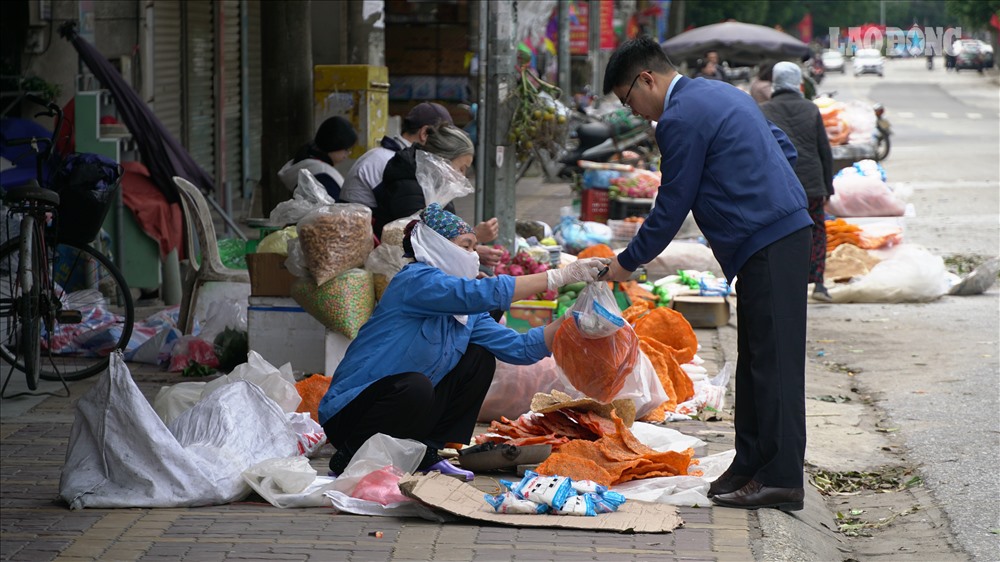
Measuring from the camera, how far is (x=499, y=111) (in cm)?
881

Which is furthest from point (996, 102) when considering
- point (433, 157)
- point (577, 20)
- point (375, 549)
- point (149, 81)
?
point (375, 549)

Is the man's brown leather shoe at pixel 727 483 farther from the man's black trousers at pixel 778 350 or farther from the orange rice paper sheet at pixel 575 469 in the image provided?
the orange rice paper sheet at pixel 575 469

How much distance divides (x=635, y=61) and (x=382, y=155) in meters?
2.80

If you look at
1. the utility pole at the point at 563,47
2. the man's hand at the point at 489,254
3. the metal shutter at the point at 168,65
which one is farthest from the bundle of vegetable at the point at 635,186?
the utility pole at the point at 563,47

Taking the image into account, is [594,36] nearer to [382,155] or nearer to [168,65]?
[168,65]

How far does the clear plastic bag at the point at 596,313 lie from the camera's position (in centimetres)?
500

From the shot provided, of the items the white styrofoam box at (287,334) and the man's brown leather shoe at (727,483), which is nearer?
the man's brown leather shoe at (727,483)

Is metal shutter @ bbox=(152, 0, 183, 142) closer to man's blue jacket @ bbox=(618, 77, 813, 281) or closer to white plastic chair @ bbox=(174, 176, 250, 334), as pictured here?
white plastic chair @ bbox=(174, 176, 250, 334)

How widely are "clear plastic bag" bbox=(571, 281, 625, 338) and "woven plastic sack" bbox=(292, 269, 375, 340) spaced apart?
1874mm

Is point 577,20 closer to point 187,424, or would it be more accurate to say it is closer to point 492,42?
point 492,42

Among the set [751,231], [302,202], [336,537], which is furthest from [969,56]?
[336,537]

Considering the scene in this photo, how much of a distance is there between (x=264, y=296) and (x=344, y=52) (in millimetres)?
8727

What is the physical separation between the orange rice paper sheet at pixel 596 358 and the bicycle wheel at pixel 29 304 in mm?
2962

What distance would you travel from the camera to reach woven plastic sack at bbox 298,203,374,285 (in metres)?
6.52
